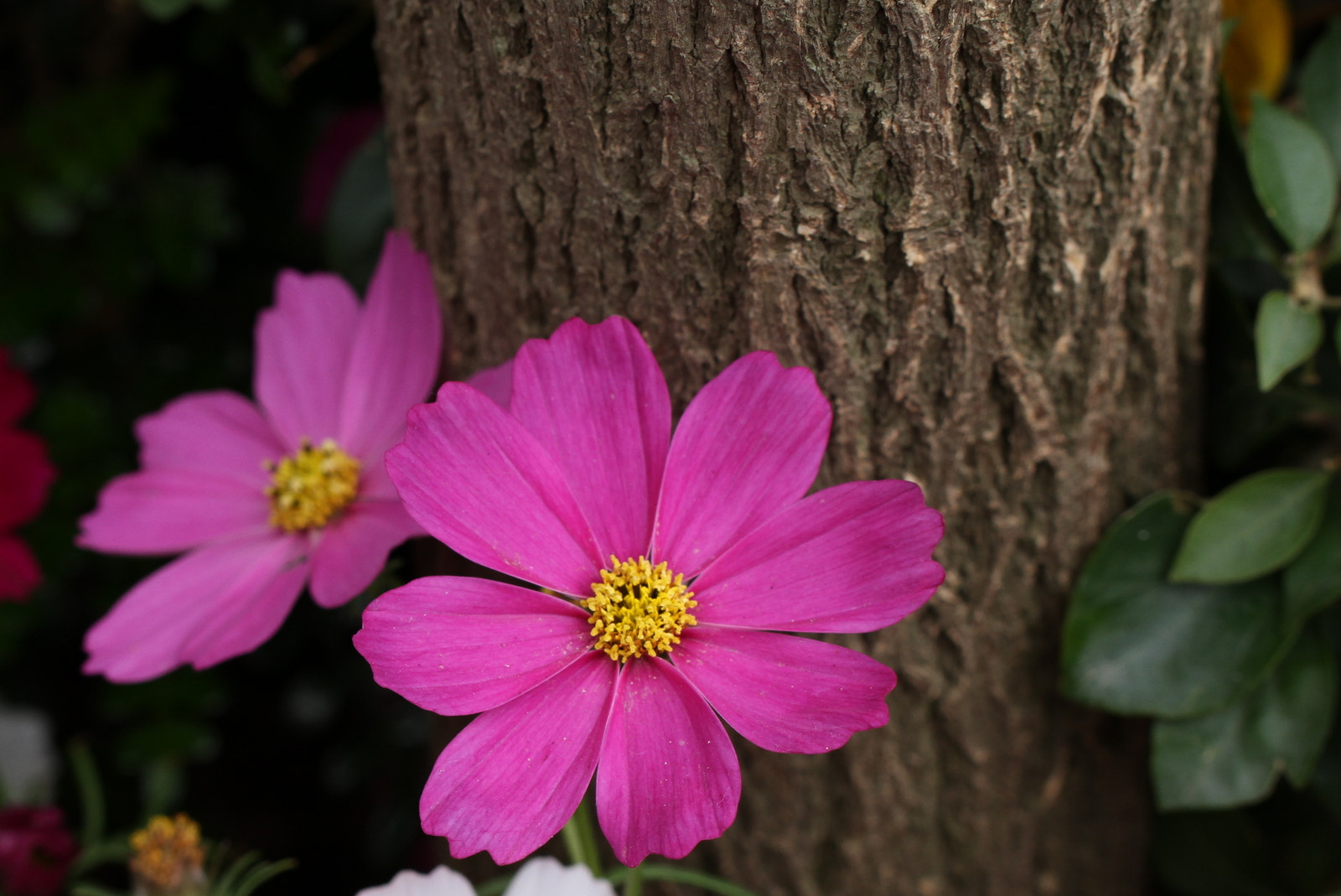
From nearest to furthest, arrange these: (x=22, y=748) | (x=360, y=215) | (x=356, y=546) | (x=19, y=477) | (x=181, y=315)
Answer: (x=356, y=546)
(x=19, y=477)
(x=360, y=215)
(x=181, y=315)
(x=22, y=748)

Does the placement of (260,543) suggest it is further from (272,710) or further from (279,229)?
(272,710)

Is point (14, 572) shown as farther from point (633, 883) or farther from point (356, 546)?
point (633, 883)

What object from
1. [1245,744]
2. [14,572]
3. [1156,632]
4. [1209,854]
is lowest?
[1209,854]

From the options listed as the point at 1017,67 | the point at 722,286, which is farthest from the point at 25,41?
the point at 1017,67

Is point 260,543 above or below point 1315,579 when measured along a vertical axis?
above

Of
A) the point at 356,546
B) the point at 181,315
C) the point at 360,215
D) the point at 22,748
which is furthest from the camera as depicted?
the point at 22,748

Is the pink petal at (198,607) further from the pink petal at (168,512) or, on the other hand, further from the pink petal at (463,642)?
the pink petal at (463,642)

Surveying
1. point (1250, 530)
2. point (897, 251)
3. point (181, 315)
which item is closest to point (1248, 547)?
point (1250, 530)
